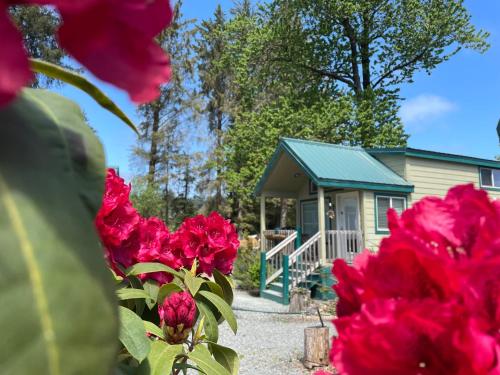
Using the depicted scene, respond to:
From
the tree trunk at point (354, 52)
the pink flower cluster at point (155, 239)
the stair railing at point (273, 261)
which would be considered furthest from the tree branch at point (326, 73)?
the pink flower cluster at point (155, 239)

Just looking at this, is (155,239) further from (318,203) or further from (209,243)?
(318,203)

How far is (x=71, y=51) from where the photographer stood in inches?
14.2

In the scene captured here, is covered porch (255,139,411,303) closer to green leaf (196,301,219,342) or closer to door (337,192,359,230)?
door (337,192,359,230)

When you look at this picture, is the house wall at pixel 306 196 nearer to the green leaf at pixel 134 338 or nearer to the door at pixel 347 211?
the door at pixel 347 211

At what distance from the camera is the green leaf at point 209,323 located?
211 cm

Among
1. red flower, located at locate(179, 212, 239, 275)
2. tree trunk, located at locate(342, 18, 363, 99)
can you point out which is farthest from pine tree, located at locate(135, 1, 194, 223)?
red flower, located at locate(179, 212, 239, 275)

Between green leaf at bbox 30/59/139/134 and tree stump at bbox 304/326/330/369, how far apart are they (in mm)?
7193

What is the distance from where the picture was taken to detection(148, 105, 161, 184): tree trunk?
31.6m

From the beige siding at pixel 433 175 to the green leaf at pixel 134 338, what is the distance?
1491 centimetres

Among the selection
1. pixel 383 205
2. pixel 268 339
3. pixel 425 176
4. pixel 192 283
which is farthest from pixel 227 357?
pixel 425 176

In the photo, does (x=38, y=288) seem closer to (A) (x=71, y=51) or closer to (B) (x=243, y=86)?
(A) (x=71, y=51)

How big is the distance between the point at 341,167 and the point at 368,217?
1.79m

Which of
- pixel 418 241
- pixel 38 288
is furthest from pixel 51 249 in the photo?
pixel 418 241

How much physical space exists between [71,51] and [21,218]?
137mm
